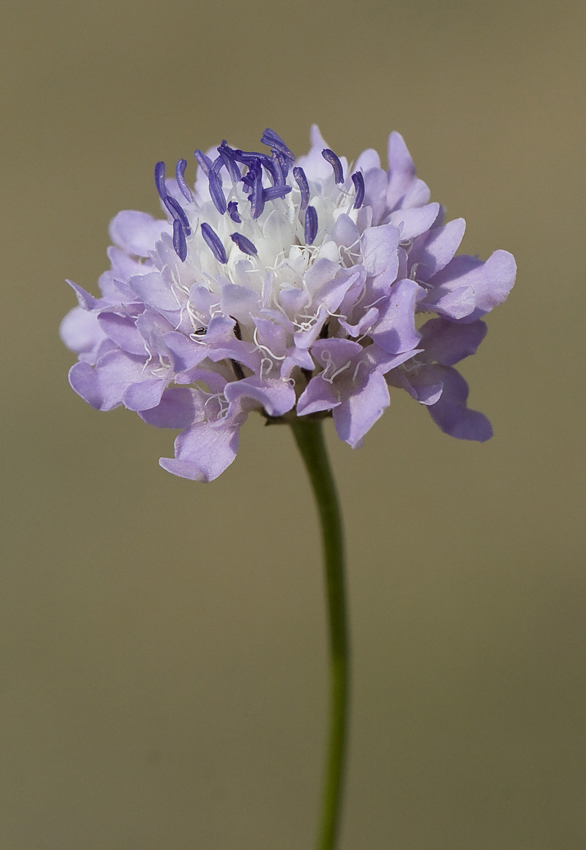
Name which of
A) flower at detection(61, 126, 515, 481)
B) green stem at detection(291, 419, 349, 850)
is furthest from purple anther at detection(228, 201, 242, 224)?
green stem at detection(291, 419, 349, 850)

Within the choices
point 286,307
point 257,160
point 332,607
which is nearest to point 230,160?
point 257,160

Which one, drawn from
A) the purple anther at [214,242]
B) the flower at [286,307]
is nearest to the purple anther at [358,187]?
the flower at [286,307]

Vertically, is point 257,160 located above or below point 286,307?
above

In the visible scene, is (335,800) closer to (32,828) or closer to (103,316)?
(103,316)

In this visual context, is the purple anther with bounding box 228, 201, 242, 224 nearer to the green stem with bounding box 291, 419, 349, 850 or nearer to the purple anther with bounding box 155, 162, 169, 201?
the purple anther with bounding box 155, 162, 169, 201

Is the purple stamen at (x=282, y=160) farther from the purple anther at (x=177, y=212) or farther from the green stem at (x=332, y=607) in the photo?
the green stem at (x=332, y=607)

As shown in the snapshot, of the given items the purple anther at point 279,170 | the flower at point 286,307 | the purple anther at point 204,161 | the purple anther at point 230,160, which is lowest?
the flower at point 286,307

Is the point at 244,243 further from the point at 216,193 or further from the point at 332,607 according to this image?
the point at 332,607

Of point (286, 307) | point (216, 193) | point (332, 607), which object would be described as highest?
point (216, 193)
